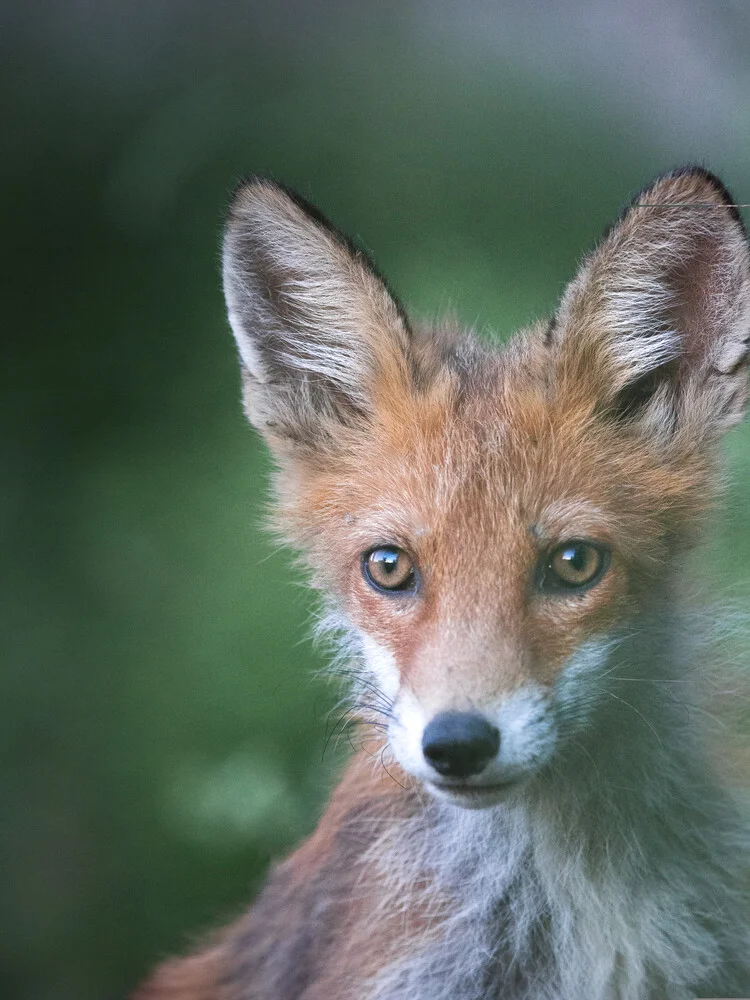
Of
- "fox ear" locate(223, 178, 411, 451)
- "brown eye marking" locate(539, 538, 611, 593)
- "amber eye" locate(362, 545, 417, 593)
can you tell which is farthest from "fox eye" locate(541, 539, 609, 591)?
"fox ear" locate(223, 178, 411, 451)

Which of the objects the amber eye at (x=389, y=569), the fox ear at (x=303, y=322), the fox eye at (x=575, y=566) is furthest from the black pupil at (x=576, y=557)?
the fox ear at (x=303, y=322)

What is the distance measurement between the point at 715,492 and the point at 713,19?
850mm

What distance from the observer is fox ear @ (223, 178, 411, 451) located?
1.68 metres

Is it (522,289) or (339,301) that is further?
(522,289)

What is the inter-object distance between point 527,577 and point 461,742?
284mm

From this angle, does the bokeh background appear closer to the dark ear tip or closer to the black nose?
the dark ear tip

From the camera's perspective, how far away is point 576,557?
1.51 metres

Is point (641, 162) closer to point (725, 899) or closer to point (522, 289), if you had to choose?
point (522, 289)

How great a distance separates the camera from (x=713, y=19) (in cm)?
176

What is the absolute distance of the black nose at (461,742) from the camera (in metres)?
1.33

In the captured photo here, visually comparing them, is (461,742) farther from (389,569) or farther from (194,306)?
(194,306)

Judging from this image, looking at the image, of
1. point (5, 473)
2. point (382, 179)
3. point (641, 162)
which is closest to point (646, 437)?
point (641, 162)

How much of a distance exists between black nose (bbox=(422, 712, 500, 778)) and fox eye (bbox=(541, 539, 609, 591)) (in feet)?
0.84

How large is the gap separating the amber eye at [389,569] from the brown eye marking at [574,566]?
0.22 metres
